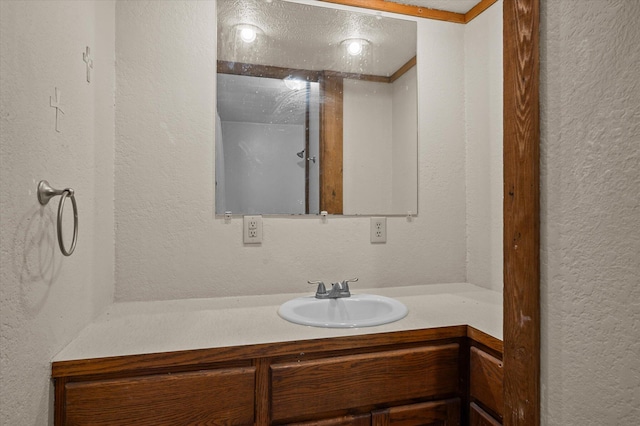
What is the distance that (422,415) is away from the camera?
1.19 meters

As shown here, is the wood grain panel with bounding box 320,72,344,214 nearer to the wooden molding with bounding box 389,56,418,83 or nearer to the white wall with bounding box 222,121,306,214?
the white wall with bounding box 222,121,306,214

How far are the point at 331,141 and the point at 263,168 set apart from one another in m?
0.33

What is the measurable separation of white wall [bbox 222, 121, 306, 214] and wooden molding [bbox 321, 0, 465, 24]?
66 centimetres

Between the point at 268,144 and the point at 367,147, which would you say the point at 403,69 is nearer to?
the point at 367,147

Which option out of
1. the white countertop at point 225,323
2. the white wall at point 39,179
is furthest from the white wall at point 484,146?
the white wall at point 39,179

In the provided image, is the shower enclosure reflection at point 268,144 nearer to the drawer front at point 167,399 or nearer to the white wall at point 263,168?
the white wall at point 263,168

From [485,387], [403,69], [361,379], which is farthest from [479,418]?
[403,69]

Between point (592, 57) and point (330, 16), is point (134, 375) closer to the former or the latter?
point (592, 57)

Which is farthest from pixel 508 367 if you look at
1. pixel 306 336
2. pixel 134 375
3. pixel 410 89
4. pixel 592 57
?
pixel 410 89

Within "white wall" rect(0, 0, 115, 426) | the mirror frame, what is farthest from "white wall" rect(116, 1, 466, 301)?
the mirror frame

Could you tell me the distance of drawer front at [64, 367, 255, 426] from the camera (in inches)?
37.4

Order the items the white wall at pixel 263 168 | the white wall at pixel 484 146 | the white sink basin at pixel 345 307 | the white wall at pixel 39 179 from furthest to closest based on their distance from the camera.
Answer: the white wall at pixel 484 146
the white wall at pixel 263 168
the white sink basin at pixel 345 307
the white wall at pixel 39 179

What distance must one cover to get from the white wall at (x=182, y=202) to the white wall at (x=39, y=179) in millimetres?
144

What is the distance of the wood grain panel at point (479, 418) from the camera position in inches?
44.2
